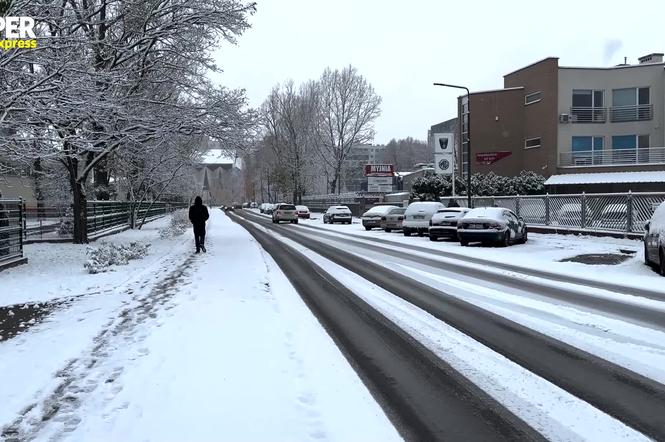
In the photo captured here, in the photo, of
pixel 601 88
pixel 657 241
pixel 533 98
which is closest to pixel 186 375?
pixel 657 241

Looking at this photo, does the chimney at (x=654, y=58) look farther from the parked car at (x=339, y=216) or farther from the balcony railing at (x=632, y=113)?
the parked car at (x=339, y=216)

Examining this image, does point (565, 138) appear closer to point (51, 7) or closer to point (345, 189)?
point (51, 7)

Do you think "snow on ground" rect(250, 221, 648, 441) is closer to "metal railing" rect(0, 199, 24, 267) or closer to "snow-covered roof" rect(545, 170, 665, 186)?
"metal railing" rect(0, 199, 24, 267)

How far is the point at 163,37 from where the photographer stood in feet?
61.1

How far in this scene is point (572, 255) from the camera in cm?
1659

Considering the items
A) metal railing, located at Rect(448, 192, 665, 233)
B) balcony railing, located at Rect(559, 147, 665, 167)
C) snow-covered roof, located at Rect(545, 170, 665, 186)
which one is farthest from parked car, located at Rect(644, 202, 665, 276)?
balcony railing, located at Rect(559, 147, 665, 167)

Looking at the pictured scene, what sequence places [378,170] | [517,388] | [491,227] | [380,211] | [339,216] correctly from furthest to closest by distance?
[378,170]
[339,216]
[380,211]
[491,227]
[517,388]

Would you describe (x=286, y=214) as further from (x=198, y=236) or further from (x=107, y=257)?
(x=107, y=257)

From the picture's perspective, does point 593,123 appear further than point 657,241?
Yes

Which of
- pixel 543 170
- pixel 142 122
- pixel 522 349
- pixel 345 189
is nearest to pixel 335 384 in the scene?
pixel 522 349

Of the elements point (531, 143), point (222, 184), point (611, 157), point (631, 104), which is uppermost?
point (631, 104)

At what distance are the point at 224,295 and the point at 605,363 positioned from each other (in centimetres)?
615

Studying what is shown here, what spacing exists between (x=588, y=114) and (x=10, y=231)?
1445 inches

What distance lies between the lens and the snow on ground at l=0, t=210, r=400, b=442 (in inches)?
161
